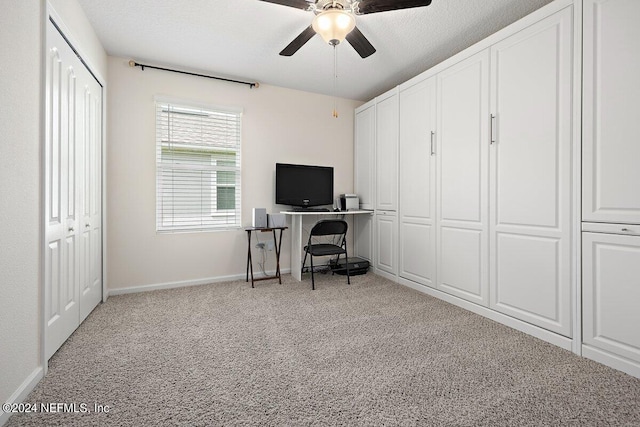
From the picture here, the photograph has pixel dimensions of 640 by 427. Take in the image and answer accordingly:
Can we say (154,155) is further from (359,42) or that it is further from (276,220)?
(359,42)

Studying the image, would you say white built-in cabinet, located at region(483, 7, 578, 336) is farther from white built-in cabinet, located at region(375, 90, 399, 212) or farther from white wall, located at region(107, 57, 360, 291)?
white wall, located at region(107, 57, 360, 291)

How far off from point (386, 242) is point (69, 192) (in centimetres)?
338

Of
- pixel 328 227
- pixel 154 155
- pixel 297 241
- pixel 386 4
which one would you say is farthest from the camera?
pixel 297 241

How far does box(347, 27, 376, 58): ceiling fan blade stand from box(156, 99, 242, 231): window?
1951mm

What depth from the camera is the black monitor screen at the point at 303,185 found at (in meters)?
3.96

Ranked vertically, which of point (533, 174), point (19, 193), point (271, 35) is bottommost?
point (19, 193)

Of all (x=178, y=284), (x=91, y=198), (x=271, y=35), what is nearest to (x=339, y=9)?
(x=271, y=35)

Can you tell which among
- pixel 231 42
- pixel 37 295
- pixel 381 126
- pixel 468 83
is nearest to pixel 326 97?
pixel 381 126

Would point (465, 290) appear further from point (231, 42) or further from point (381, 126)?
point (231, 42)

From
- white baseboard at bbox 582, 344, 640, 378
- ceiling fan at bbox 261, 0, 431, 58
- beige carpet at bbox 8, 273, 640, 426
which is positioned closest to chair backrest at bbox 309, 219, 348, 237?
beige carpet at bbox 8, 273, 640, 426

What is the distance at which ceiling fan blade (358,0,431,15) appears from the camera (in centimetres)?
192

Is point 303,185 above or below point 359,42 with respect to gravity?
below

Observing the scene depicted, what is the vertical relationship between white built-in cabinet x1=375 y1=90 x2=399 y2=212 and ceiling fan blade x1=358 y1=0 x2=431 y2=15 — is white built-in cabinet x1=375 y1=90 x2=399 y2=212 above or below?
below

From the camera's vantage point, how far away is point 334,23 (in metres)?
1.99
